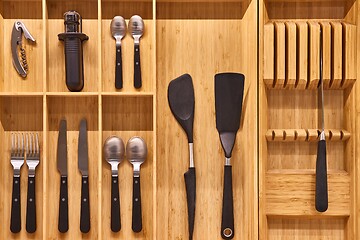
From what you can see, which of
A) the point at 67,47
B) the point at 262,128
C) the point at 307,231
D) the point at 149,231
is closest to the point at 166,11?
the point at 67,47

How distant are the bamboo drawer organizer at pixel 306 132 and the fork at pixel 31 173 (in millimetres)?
949

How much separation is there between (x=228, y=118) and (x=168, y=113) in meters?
0.27

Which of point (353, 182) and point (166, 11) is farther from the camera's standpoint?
point (166, 11)

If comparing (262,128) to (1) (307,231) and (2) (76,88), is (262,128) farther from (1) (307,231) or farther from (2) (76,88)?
(2) (76,88)

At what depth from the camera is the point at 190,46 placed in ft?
7.48

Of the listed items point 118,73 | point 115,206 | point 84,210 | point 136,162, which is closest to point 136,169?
point 136,162

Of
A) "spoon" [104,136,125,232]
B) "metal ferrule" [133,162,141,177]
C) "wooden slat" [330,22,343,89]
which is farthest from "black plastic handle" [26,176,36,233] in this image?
"wooden slat" [330,22,343,89]

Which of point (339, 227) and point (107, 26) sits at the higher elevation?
A: point (107, 26)

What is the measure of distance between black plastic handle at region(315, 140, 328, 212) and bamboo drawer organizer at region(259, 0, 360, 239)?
0.21ft

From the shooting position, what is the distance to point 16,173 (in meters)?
Result: 2.21

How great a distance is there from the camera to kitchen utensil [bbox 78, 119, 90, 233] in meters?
2.21

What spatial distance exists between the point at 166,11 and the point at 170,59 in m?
0.21

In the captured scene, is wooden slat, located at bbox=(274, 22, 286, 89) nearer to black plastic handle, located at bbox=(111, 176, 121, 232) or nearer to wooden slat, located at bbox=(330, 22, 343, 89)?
wooden slat, located at bbox=(330, 22, 343, 89)

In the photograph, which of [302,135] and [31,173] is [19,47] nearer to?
[31,173]
